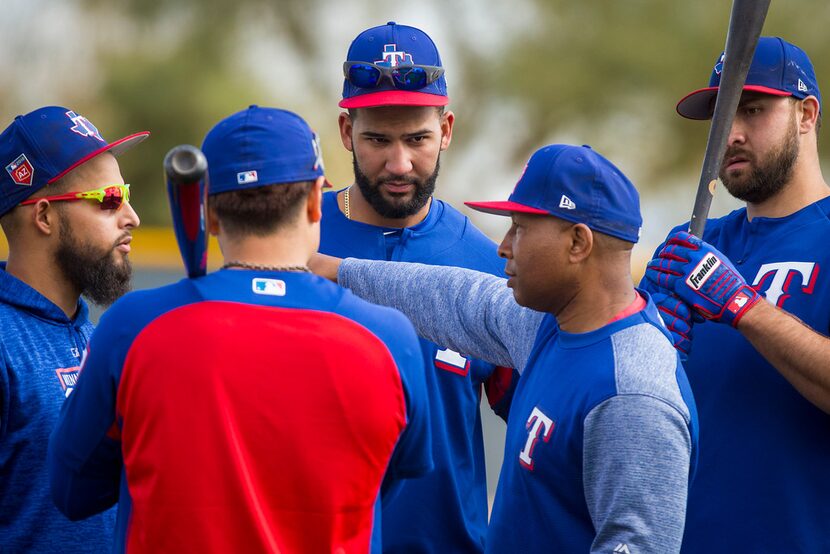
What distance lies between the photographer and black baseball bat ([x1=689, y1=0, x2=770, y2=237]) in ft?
10.4

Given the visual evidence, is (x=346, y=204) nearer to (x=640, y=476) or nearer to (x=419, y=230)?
(x=419, y=230)

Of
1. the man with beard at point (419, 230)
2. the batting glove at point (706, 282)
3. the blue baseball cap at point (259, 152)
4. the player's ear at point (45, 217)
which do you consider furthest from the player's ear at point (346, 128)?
the blue baseball cap at point (259, 152)

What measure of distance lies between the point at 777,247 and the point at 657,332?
86 cm

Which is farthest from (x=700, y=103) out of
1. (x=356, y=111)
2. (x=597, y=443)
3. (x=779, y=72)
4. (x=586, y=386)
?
(x=597, y=443)

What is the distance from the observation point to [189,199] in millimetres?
2088

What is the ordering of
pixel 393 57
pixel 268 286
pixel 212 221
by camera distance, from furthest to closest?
pixel 393 57
pixel 212 221
pixel 268 286

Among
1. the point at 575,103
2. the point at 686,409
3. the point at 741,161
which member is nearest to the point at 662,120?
the point at 575,103

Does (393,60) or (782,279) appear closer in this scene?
(782,279)

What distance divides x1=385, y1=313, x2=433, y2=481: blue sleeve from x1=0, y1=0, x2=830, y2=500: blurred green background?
11637mm

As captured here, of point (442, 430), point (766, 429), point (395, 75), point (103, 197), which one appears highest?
point (395, 75)

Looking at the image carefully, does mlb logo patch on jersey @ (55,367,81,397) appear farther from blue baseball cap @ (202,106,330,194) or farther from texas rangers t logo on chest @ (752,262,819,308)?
texas rangers t logo on chest @ (752,262,819,308)

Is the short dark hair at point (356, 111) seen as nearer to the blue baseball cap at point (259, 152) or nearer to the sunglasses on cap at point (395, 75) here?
the sunglasses on cap at point (395, 75)

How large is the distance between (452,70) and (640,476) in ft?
43.6

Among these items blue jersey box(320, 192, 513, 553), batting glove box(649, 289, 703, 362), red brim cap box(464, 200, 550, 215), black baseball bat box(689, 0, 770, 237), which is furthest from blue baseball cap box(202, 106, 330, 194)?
black baseball bat box(689, 0, 770, 237)
